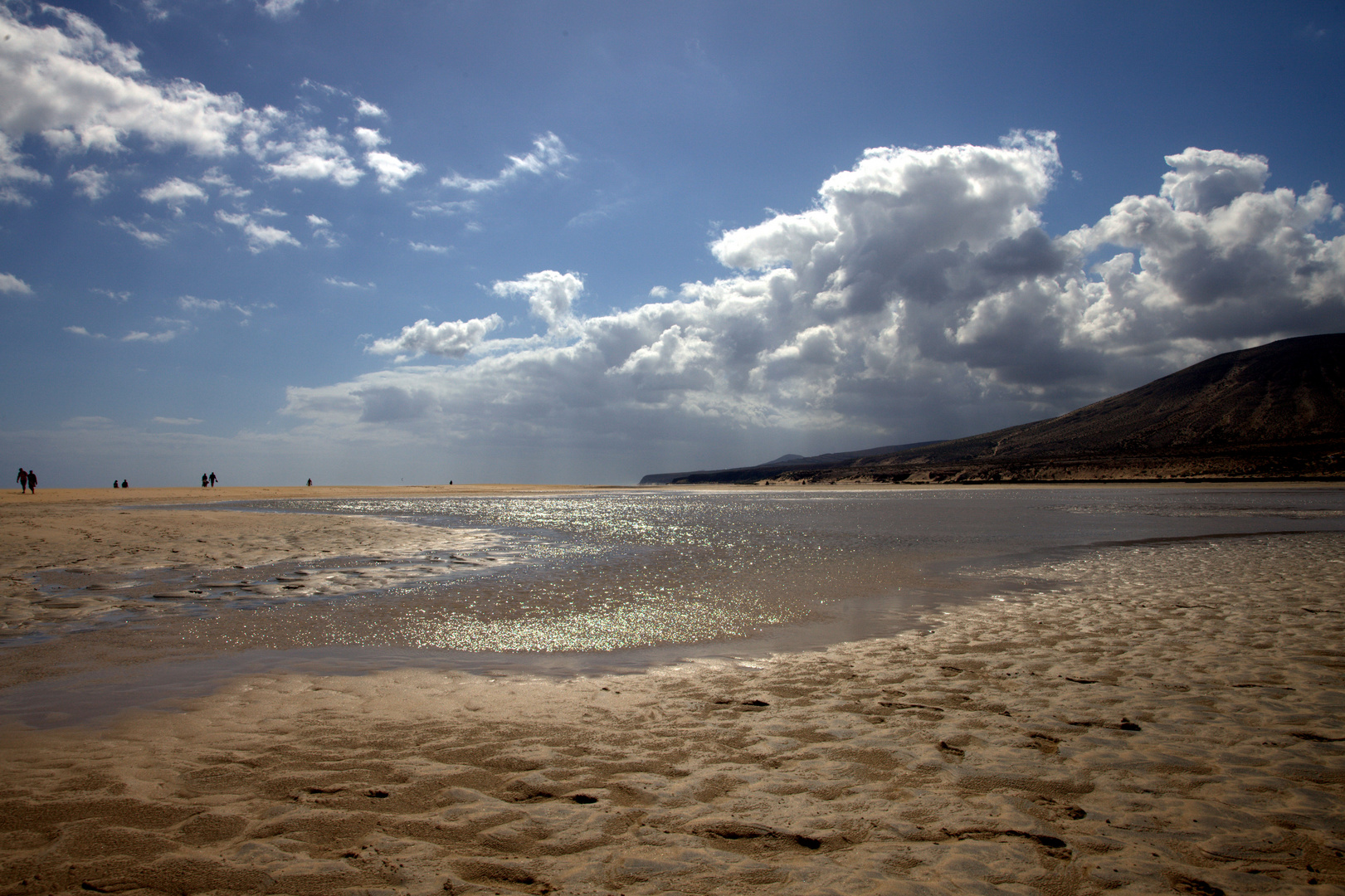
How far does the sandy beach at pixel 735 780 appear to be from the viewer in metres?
3.47

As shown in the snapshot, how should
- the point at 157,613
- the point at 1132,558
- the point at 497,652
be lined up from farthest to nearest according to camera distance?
the point at 1132,558, the point at 157,613, the point at 497,652

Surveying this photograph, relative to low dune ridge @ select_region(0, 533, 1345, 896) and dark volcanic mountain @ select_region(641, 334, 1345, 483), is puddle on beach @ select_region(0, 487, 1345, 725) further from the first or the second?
dark volcanic mountain @ select_region(641, 334, 1345, 483)

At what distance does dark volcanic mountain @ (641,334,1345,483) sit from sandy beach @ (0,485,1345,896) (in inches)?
3043

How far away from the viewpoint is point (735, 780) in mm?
4562

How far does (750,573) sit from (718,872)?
10.9m

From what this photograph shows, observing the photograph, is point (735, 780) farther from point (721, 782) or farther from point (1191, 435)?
point (1191, 435)

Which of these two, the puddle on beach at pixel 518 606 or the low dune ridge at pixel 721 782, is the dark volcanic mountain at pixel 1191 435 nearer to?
the puddle on beach at pixel 518 606

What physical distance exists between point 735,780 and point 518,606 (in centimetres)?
717

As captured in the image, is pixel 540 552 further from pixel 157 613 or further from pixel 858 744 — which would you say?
pixel 858 744

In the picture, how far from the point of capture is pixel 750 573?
46.9 ft

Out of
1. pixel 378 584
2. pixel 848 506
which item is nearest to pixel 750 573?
pixel 378 584

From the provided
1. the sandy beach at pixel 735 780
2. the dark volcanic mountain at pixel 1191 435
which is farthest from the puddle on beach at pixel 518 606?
the dark volcanic mountain at pixel 1191 435

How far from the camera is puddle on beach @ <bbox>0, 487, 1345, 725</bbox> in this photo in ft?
24.6

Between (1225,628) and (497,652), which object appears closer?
(497,652)
